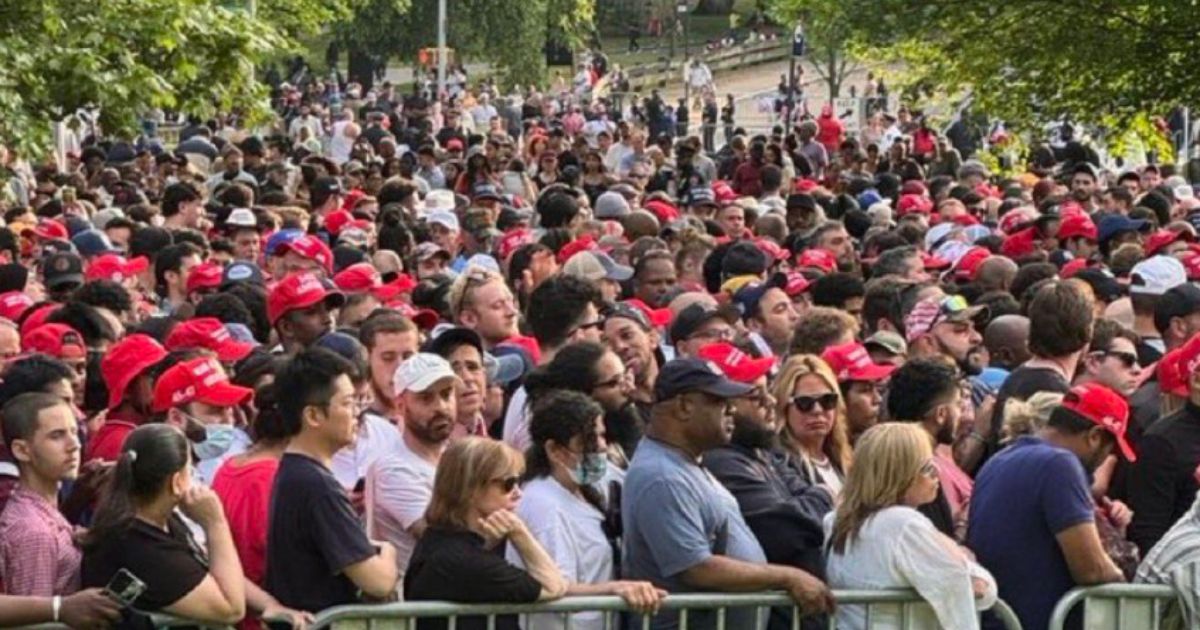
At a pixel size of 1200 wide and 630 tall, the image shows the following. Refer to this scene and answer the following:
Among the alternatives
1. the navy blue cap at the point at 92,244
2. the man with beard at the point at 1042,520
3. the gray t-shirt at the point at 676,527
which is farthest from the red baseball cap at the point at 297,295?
the navy blue cap at the point at 92,244

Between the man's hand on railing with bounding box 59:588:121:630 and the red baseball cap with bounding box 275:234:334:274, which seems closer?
the man's hand on railing with bounding box 59:588:121:630

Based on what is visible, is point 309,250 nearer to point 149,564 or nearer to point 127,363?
point 127,363

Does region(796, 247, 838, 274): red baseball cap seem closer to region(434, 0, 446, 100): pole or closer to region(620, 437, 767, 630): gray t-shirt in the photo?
region(620, 437, 767, 630): gray t-shirt

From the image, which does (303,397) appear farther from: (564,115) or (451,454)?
(564,115)

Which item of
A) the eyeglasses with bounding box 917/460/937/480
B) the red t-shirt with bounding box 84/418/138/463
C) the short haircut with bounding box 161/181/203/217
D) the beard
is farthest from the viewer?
the short haircut with bounding box 161/181/203/217

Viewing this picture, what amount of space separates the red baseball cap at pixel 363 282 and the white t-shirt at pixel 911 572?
18.1 feet

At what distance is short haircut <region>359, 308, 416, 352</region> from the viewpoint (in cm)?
1084

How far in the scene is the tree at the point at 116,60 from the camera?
15797mm

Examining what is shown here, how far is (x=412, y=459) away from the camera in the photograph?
923 centimetres

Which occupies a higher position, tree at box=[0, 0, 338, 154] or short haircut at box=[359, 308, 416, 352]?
tree at box=[0, 0, 338, 154]

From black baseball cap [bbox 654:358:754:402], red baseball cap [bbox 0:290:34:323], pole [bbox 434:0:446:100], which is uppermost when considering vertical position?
black baseball cap [bbox 654:358:754:402]

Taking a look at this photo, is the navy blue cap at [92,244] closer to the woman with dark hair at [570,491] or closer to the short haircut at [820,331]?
the short haircut at [820,331]

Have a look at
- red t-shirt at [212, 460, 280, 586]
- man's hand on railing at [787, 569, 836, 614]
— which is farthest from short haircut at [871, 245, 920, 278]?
red t-shirt at [212, 460, 280, 586]

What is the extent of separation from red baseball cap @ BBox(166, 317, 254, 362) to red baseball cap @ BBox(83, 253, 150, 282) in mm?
3191
